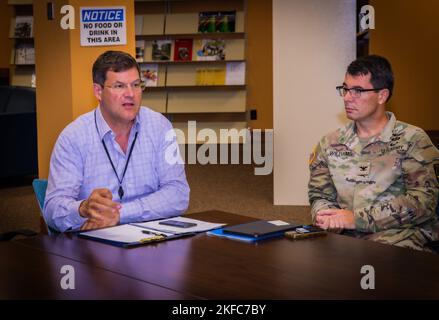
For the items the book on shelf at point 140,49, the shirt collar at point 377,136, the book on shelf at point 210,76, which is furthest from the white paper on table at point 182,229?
the book on shelf at point 140,49

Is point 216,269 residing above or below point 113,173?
below

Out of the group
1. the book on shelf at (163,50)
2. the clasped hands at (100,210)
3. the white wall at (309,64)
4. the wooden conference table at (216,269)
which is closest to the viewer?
the wooden conference table at (216,269)

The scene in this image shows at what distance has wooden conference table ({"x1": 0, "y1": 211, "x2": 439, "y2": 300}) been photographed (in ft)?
5.83

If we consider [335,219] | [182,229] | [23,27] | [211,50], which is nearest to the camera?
[182,229]

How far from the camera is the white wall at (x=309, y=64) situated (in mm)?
6312

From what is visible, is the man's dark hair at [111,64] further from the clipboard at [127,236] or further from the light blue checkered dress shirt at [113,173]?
the clipboard at [127,236]

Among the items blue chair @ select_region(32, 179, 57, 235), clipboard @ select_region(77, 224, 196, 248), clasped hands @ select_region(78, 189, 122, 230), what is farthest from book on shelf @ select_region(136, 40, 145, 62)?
clipboard @ select_region(77, 224, 196, 248)

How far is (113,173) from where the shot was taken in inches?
122

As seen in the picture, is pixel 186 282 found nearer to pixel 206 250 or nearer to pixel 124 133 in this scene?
pixel 206 250

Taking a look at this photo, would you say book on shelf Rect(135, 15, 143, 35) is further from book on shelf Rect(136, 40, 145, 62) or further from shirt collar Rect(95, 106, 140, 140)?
shirt collar Rect(95, 106, 140, 140)

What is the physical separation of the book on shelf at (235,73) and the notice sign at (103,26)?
18.0ft

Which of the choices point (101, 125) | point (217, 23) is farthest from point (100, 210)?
point (217, 23)

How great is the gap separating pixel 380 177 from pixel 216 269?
1233 mm

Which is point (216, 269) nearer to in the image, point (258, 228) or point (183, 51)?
point (258, 228)
